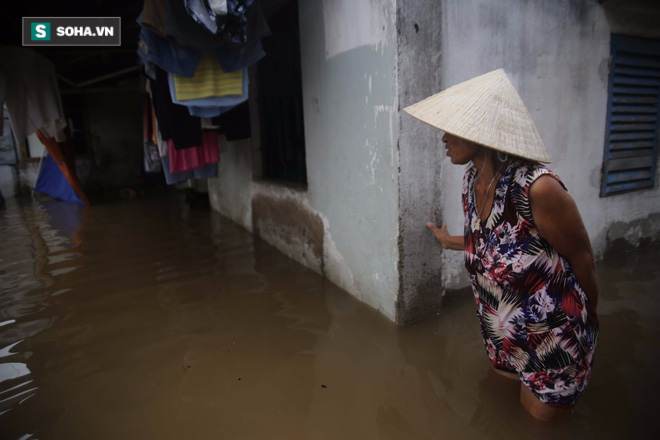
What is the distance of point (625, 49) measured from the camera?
12.2ft

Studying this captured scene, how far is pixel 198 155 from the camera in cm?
502

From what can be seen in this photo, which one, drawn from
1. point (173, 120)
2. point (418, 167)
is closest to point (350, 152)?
point (418, 167)

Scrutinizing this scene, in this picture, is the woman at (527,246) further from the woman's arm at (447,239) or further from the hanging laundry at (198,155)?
the hanging laundry at (198,155)

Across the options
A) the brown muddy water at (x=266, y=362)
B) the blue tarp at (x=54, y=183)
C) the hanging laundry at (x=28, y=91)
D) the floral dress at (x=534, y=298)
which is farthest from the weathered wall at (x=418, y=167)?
the blue tarp at (x=54, y=183)

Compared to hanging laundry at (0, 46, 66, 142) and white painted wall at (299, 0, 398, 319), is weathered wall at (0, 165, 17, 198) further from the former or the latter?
white painted wall at (299, 0, 398, 319)

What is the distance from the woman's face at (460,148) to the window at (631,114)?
2.84 meters

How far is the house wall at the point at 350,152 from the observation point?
104 inches

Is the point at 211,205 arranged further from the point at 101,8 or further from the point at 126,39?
the point at 101,8

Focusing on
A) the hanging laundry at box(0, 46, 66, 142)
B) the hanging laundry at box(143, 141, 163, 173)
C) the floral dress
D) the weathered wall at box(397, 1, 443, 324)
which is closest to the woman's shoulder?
the floral dress

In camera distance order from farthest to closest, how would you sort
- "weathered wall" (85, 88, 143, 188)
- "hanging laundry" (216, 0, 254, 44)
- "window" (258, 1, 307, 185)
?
"weathered wall" (85, 88, 143, 188), "window" (258, 1, 307, 185), "hanging laundry" (216, 0, 254, 44)

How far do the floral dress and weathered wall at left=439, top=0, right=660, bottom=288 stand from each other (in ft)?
3.39

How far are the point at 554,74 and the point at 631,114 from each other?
133 centimetres

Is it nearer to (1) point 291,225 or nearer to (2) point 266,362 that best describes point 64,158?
(1) point 291,225

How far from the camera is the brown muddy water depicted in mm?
1903
